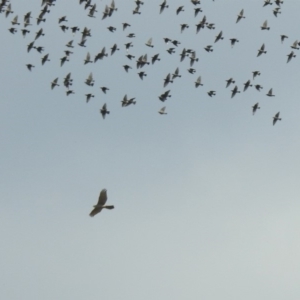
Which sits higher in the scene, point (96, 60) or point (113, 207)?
point (96, 60)

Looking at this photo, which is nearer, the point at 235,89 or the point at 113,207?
the point at 113,207

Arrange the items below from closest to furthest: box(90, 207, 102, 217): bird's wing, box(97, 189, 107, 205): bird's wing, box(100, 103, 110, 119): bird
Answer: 1. box(90, 207, 102, 217): bird's wing
2. box(97, 189, 107, 205): bird's wing
3. box(100, 103, 110, 119): bird

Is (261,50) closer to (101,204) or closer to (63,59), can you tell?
(63,59)

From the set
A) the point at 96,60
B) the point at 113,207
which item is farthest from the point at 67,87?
the point at 113,207

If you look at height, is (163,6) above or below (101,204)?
above

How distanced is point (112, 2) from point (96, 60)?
5.25 m

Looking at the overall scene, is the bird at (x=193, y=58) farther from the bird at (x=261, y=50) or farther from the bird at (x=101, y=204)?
the bird at (x=101, y=204)

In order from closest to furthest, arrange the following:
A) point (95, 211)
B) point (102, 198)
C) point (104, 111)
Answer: point (95, 211), point (102, 198), point (104, 111)

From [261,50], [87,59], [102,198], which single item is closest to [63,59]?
[87,59]

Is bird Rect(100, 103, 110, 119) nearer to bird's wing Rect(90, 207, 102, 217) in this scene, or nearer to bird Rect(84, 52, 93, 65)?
bird Rect(84, 52, 93, 65)

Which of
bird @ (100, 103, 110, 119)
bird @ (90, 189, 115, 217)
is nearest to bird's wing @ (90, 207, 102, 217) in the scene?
bird @ (90, 189, 115, 217)

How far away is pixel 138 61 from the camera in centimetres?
11831

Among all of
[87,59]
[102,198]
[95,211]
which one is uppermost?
[87,59]

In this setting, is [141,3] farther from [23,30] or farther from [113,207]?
[113,207]
